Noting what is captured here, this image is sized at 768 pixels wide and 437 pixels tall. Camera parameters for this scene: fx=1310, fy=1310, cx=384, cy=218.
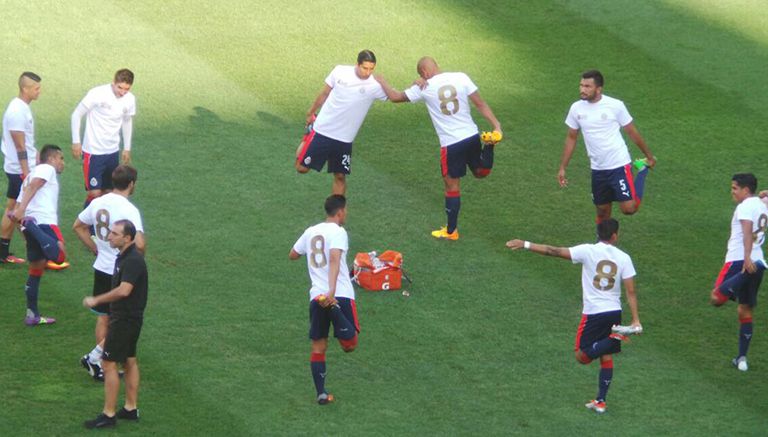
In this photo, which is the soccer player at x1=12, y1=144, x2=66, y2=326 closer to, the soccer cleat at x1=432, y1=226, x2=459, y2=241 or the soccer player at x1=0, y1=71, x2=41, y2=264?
the soccer player at x1=0, y1=71, x2=41, y2=264

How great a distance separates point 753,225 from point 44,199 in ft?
24.7

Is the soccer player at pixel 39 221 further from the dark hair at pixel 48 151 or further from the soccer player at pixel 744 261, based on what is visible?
the soccer player at pixel 744 261

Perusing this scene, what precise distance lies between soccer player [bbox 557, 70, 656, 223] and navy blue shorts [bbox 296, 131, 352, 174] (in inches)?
110

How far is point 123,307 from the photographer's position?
11.8 meters

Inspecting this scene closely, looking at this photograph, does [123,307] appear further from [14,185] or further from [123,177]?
[14,185]

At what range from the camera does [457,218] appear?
17.2 meters

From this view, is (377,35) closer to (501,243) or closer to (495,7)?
(495,7)

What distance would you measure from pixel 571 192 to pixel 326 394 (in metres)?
6.66

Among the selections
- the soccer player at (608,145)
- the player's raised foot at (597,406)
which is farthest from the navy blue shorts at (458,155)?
the player's raised foot at (597,406)

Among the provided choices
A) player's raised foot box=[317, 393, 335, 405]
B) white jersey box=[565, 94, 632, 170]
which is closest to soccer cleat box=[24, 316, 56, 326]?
player's raised foot box=[317, 393, 335, 405]

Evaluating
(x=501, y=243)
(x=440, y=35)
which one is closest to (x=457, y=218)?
(x=501, y=243)

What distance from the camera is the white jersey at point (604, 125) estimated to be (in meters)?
16.0

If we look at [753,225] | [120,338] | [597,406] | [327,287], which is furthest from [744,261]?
[120,338]

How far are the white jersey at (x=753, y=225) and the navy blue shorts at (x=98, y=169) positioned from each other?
7.49 meters
